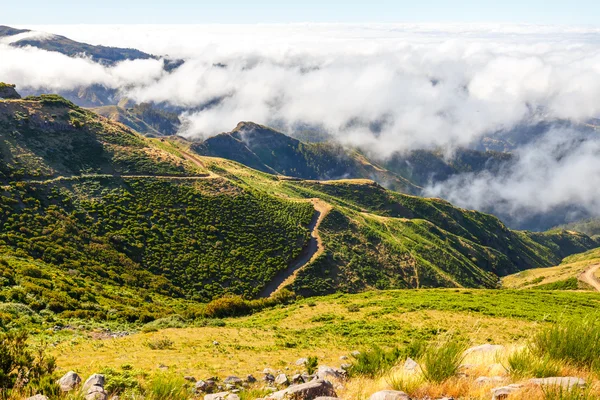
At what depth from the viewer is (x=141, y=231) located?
6775 cm

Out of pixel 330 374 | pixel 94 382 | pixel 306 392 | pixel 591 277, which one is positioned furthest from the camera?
pixel 591 277

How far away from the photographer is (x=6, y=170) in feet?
228

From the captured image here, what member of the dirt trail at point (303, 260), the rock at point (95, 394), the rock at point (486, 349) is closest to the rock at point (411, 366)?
the rock at point (486, 349)

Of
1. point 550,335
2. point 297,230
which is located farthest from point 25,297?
point 297,230

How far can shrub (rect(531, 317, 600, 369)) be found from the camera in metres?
8.27

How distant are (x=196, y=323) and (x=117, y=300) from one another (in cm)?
1252

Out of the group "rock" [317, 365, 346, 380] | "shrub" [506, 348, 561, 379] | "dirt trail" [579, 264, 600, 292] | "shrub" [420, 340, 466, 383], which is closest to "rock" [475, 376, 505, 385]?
"shrub" [506, 348, 561, 379]

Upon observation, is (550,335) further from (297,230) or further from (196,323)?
(297,230)

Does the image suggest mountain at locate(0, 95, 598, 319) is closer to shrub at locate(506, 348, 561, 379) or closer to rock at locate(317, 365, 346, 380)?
rock at locate(317, 365, 346, 380)

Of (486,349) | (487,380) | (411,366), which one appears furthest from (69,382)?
(486,349)

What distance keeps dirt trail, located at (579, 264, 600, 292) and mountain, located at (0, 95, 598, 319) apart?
45888 mm

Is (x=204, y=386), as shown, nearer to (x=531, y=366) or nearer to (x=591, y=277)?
(x=531, y=366)

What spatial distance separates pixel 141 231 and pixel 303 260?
111 feet

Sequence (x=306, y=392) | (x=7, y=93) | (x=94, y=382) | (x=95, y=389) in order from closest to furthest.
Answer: (x=306, y=392), (x=95, y=389), (x=94, y=382), (x=7, y=93)
